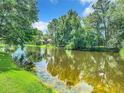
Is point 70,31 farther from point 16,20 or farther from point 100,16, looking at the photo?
point 16,20

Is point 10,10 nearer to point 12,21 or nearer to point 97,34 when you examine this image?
point 12,21

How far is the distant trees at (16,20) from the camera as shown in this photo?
3547 centimetres

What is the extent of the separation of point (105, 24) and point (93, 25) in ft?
16.9

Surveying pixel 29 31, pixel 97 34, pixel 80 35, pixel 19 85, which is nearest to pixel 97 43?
pixel 97 34

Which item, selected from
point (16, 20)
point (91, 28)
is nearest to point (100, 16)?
point (91, 28)

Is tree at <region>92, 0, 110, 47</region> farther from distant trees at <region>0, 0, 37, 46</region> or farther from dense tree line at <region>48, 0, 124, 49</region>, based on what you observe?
distant trees at <region>0, 0, 37, 46</region>

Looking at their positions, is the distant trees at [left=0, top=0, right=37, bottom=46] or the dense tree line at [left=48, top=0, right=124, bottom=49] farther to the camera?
the dense tree line at [left=48, top=0, right=124, bottom=49]

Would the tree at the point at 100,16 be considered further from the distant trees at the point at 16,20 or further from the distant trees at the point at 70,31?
the distant trees at the point at 16,20

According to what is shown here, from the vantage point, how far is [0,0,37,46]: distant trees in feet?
116

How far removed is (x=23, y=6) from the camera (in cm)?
3856

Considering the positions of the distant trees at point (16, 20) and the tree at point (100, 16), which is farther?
the tree at point (100, 16)

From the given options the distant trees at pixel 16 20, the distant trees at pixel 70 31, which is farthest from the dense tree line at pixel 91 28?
the distant trees at pixel 16 20

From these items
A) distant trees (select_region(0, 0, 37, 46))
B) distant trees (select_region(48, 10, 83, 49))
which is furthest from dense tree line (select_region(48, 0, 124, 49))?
distant trees (select_region(0, 0, 37, 46))

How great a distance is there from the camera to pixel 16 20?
120 feet
